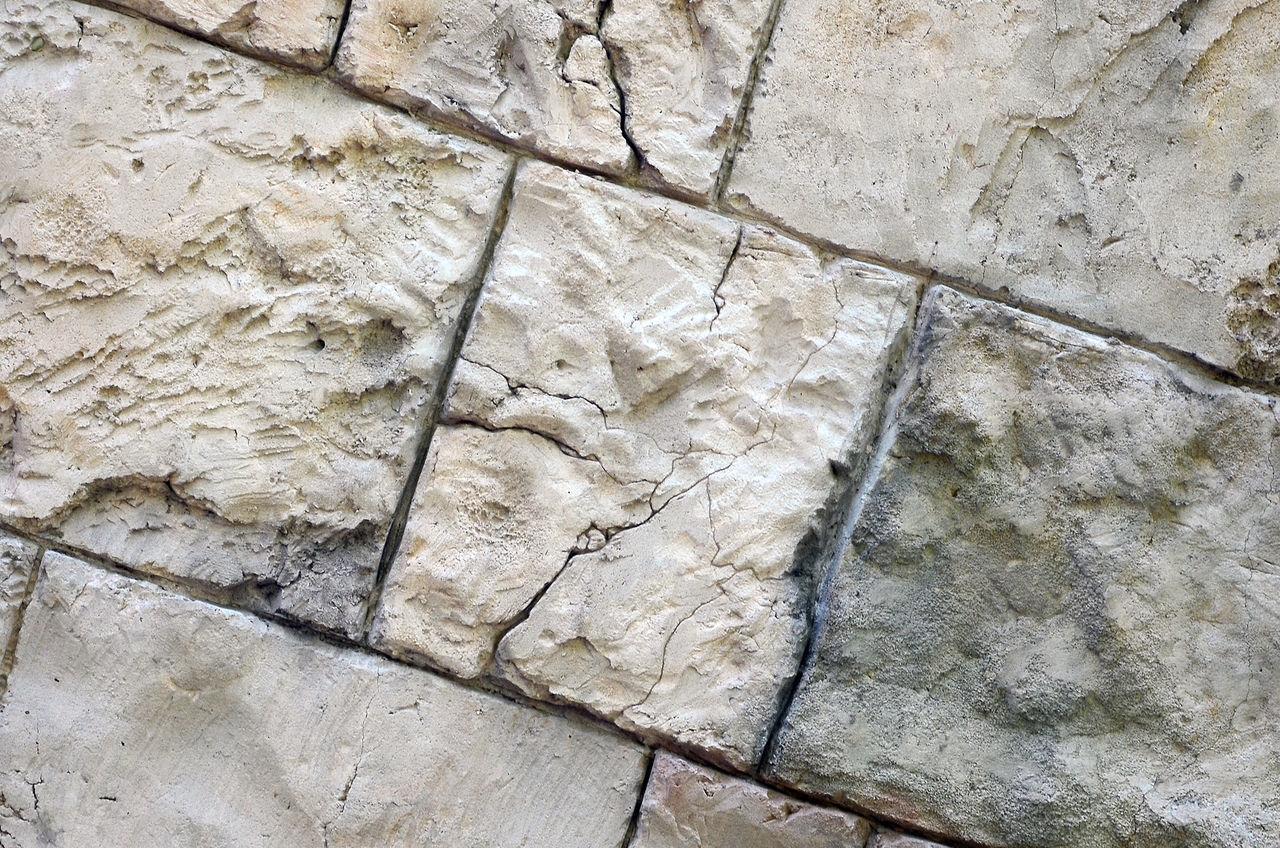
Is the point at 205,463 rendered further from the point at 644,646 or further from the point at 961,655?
the point at 961,655

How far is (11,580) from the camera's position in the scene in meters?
1.82

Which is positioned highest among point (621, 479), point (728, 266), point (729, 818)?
point (728, 266)

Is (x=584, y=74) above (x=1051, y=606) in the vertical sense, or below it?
above

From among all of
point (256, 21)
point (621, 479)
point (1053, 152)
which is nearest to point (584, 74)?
point (256, 21)

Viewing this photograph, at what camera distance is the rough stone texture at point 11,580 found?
182 centimetres

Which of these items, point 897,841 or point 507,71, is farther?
point 507,71

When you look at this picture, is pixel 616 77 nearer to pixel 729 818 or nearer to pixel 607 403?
pixel 607 403

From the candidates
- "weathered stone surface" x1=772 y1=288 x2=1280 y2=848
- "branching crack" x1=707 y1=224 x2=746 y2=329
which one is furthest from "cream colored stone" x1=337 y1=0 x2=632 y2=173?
"weathered stone surface" x1=772 y1=288 x2=1280 y2=848

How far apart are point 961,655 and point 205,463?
149 cm

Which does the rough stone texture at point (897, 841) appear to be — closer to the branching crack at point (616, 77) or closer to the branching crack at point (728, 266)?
the branching crack at point (728, 266)

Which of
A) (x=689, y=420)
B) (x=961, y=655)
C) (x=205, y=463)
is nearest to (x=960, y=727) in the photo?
(x=961, y=655)

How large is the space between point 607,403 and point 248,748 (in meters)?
0.96

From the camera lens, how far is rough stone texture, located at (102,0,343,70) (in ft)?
5.87

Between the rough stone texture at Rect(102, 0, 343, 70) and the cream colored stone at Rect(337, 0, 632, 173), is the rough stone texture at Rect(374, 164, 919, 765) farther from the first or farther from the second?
the rough stone texture at Rect(102, 0, 343, 70)
